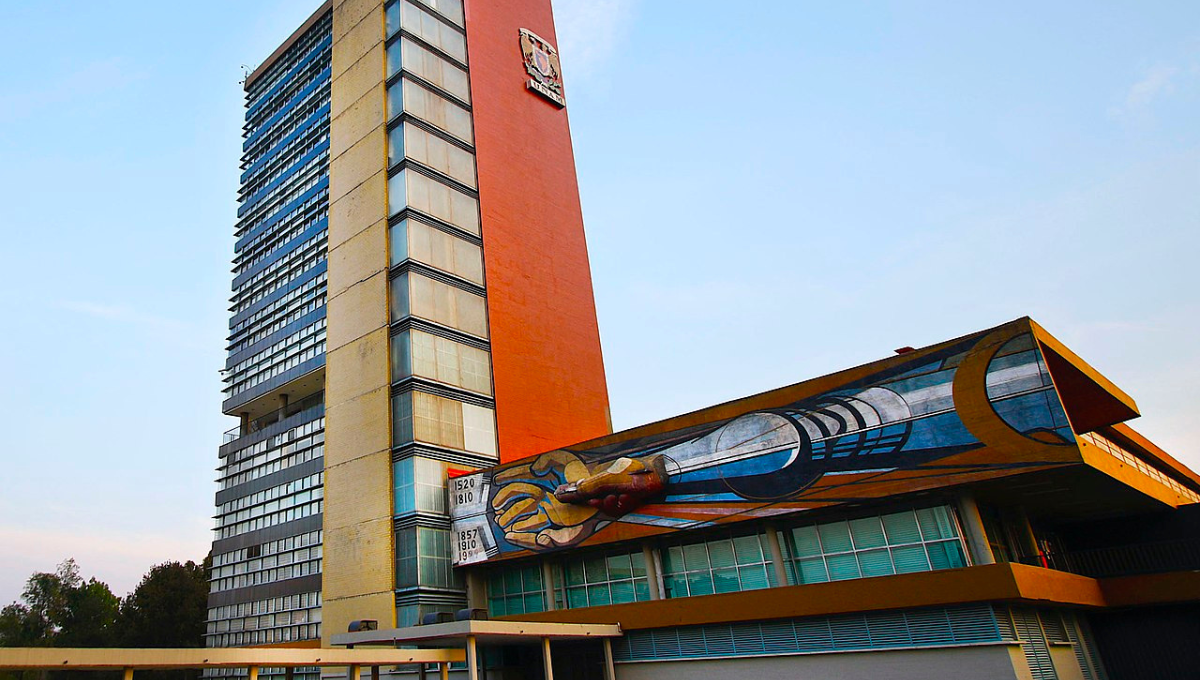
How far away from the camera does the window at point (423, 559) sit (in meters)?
38.6

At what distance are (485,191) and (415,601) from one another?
87.9 ft

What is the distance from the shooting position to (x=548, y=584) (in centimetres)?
3700

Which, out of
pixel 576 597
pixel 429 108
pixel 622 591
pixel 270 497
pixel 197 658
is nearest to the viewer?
pixel 197 658

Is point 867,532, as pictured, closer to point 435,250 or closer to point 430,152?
point 435,250

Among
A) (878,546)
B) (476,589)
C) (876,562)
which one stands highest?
(476,589)

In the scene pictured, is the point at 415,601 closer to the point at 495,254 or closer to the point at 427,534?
the point at 427,534

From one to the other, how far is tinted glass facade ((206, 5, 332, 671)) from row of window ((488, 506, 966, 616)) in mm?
18026

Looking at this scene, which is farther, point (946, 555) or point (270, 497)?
point (270, 497)

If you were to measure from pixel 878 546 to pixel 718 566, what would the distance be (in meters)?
6.86

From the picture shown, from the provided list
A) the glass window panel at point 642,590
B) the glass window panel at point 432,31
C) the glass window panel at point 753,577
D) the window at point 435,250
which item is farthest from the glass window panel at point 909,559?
the glass window panel at point 432,31

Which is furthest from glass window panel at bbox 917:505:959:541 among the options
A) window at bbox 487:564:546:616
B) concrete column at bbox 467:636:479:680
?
window at bbox 487:564:546:616

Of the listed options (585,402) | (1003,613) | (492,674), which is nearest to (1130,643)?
(1003,613)

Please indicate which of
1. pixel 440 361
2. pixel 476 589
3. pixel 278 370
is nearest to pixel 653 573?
pixel 476 589

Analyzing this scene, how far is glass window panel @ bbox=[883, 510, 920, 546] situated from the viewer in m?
28.1
